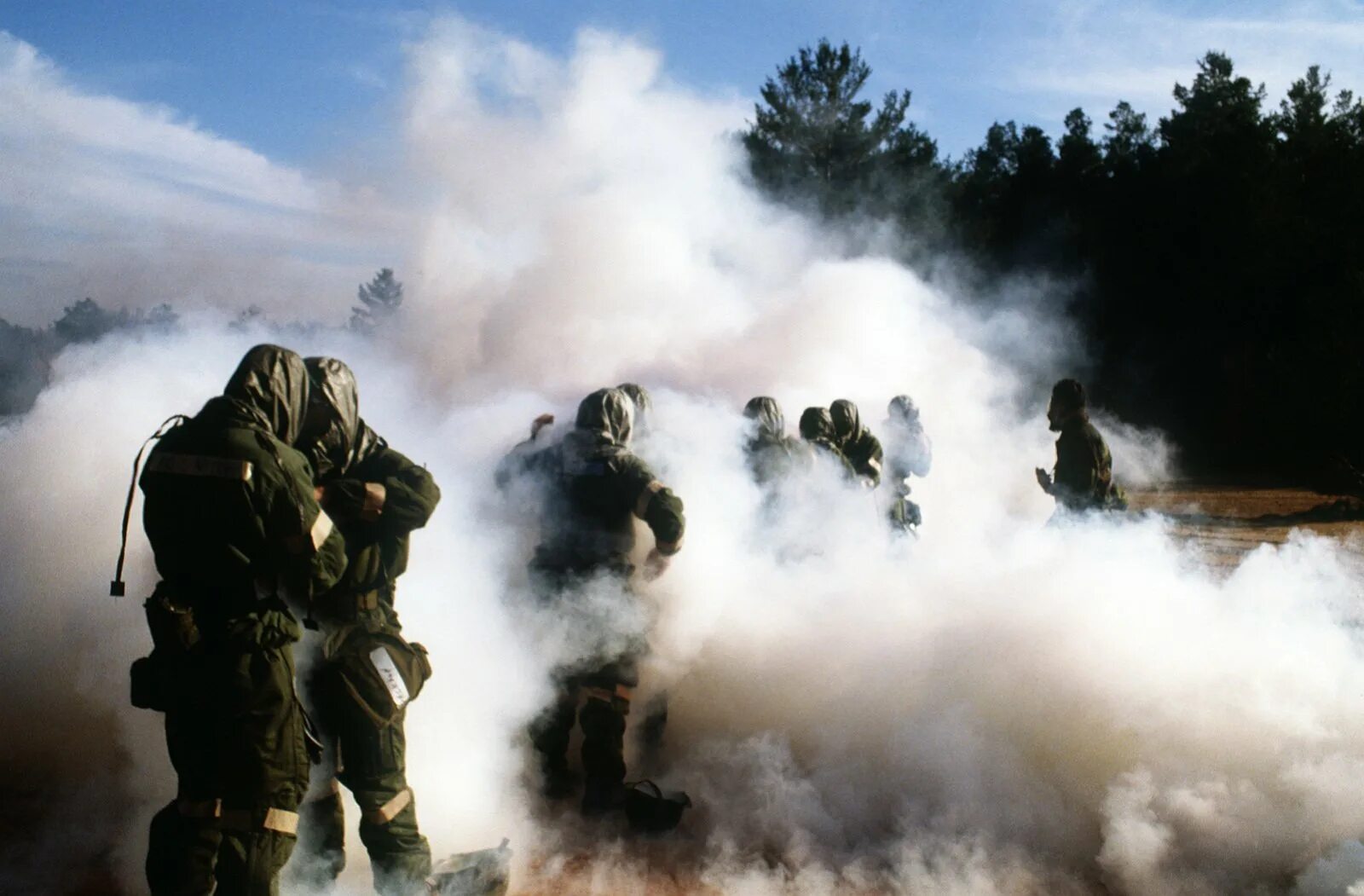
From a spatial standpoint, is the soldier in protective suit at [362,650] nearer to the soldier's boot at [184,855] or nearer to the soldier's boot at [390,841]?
the soldier's boot at [390,841]

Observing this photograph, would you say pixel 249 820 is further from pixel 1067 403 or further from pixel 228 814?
pixel 1067 403

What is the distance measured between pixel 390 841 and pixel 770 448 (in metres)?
3.53

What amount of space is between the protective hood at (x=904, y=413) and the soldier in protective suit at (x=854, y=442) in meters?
1.22

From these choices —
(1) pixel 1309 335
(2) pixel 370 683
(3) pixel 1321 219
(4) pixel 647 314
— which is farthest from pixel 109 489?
(3) pixel 1321 219

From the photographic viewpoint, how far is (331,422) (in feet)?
11.2

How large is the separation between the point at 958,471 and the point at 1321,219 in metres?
10.8

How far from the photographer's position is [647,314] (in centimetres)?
983

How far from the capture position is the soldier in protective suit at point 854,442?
766 centimetres

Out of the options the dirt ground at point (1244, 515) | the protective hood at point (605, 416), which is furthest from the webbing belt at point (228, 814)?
the dirt ground at point (1244, 515)

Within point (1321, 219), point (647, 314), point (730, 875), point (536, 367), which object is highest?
point (1321, 219)

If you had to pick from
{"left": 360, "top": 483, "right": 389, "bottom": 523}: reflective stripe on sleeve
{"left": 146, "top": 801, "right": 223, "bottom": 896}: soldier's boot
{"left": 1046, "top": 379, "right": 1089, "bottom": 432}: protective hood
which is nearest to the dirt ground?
{"left": 1046, "top": 379, "right": 1089, "bottom": 432}: protective hood

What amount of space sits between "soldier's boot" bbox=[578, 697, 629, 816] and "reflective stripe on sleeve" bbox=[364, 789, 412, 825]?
1.45m

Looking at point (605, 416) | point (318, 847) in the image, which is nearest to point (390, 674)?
point (318, 847)

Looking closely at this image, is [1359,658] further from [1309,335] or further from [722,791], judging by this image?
[1309,335]
